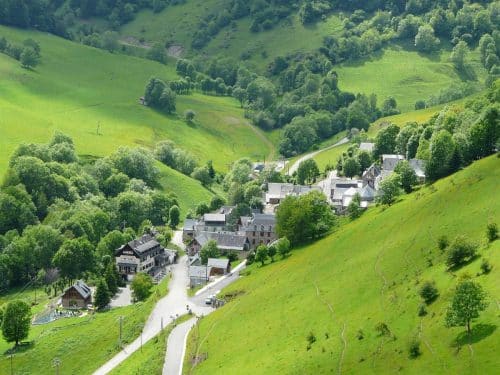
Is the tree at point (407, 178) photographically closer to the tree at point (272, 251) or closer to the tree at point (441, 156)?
the tree at point (441, 156)

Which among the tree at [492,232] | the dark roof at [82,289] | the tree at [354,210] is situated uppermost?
the tree at [492,232]

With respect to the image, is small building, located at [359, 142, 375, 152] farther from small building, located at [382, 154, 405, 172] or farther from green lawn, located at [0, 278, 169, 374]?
green lawn, located at [0, 278, 169, 374]

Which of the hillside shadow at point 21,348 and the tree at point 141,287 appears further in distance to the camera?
the tree at point 141,287

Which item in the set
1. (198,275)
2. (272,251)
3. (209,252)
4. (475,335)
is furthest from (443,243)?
(209,252)

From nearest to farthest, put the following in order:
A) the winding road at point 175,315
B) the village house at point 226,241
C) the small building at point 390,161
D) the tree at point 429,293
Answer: the tree at point 429,293 < the winding road at point 175,315 < the village house at point 226,241 < the small building at point 390,161

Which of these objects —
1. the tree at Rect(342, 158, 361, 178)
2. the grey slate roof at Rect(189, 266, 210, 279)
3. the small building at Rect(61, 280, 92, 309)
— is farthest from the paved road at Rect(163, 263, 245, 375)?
the tree at Rect(342, 158, 361, 178)

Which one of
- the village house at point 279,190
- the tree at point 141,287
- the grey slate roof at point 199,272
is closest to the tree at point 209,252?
the grey slate roof at point 199,272

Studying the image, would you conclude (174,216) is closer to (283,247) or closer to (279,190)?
(279,190)
